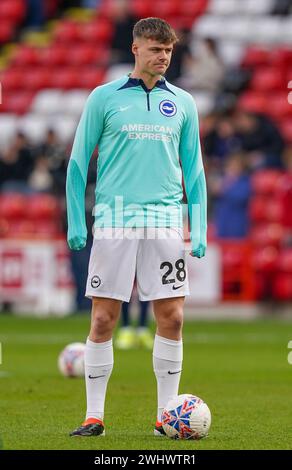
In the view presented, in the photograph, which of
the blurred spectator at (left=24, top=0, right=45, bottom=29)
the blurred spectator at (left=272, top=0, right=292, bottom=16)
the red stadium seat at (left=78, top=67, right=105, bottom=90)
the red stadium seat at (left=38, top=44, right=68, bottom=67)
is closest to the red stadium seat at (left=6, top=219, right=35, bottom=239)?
the red stadium seat at (left=78, top=67, right=105, bottom=90)

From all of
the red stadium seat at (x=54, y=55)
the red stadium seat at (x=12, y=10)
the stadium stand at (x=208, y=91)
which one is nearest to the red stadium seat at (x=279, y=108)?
the stadium stand at (x=208, y=91)

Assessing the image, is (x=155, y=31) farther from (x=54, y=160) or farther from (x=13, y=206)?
(x=13, y=206)

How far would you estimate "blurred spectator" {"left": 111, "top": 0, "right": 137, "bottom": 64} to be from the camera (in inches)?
984

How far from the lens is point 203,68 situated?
22.6 m

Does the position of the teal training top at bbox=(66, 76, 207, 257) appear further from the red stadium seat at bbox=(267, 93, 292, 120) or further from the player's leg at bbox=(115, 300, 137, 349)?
the red stadium seat at bbox=(267, 93, 292, 120)

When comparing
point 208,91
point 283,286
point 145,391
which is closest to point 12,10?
point 208,91

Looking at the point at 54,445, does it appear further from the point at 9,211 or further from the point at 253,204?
the point at 9,211

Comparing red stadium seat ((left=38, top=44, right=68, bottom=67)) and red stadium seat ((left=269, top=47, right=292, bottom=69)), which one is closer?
red stadium seat ((left=269, top=47, right=292, bottom=69))

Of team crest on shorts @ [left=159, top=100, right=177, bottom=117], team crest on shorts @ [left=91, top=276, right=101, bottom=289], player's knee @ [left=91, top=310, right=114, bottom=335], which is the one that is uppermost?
team crest on shorts @ [left=159, top=100, right=177, bottom=117]

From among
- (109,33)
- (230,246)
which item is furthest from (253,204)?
(109,33)

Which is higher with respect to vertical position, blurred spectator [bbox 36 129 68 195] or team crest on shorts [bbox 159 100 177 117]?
blurred spectator [bbox 36 129 68 195]

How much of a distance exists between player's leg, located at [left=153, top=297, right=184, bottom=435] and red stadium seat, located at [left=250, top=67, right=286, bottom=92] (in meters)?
16.1

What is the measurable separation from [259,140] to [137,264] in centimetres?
1313

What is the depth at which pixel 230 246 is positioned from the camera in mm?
18750
